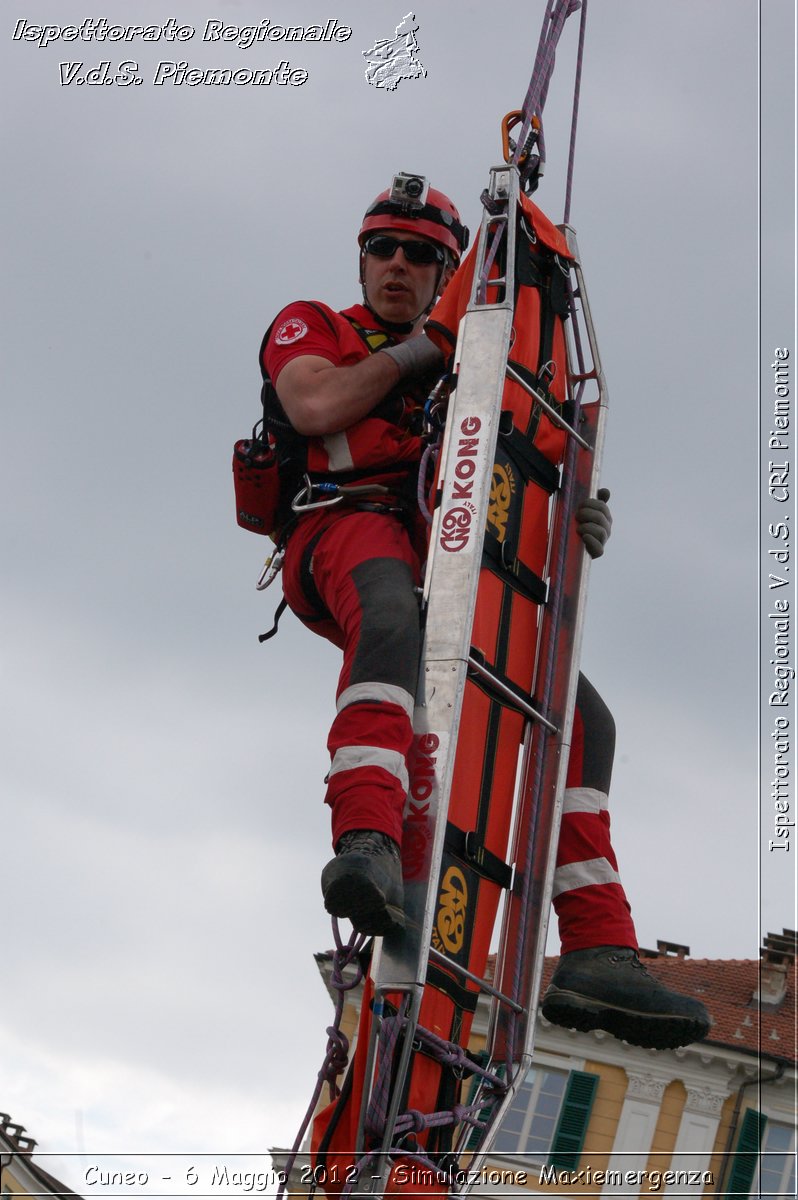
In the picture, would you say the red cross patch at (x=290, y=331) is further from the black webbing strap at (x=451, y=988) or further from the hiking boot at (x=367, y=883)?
the black webbing strap at (x=451, y=988)

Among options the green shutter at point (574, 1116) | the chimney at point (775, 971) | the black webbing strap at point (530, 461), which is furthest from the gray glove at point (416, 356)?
the chimney at point (775, 971)

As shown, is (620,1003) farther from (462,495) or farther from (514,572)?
(462,495)

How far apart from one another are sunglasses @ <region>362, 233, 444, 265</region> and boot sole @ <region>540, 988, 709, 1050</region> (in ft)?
9.07

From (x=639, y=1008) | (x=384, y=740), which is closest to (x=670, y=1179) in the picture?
(x=639, y=1008)

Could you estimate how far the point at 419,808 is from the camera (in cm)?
586

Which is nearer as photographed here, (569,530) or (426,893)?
(426,893)

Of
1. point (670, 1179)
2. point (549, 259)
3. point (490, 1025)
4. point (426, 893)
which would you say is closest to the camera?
point (426, 893)

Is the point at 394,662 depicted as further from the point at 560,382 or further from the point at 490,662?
the point at 560,382

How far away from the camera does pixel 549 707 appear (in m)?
6.51

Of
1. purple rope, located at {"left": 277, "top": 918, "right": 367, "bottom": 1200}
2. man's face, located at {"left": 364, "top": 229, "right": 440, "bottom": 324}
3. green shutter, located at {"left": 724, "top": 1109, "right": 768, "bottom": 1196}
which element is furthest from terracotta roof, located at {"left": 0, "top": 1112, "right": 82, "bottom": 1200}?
green shutter, located at {"left": 724, "top": 1109, "right": 768, "bottom": 1196}

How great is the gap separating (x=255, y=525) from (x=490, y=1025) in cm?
207

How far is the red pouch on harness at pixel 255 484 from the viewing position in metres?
6.96

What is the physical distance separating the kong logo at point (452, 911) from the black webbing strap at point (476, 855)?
0.18 feet

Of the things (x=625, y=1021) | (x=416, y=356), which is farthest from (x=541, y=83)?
(x=625, y=1021)
